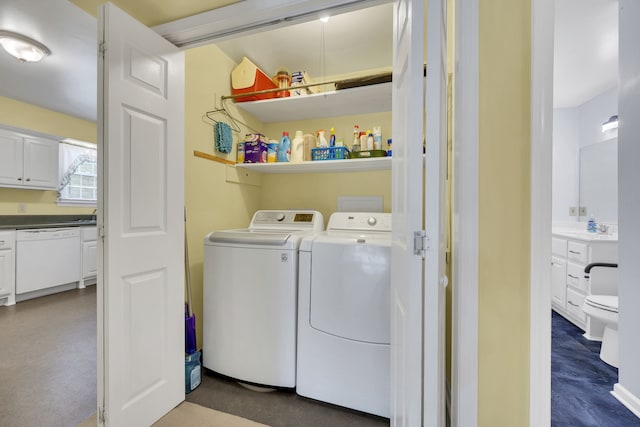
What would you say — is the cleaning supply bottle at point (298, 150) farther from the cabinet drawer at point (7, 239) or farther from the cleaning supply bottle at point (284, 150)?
the cabinet drawer at point (7, 239)

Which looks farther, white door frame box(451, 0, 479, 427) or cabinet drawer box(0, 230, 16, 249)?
cabinet drawer box(0, 230, 16, 249)

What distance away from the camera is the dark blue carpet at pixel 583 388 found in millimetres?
1531

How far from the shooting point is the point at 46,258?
3.71m

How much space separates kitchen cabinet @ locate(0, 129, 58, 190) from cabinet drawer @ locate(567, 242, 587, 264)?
6.70 m

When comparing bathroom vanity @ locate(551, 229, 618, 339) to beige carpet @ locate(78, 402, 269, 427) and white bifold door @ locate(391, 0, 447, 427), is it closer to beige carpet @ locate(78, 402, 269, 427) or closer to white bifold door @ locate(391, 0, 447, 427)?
white bifold door @ locate(391, 0, 447, 427)

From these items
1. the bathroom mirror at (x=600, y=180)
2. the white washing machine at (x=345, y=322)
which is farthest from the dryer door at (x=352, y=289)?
the bathroom mirror at (x=600, y=180)

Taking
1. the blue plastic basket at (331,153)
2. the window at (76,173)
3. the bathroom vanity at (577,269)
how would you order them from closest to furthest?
the blue plastic basket at (331,153) → the bathroom vanity at (577,269) → the window at (76,173)

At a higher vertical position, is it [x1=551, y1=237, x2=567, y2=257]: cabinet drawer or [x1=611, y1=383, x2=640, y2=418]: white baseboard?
[x1=551, y1=237, x2=567, y2=257]: cabinet drawer

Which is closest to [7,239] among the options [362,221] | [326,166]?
[326,166]

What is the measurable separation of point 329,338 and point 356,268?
0.44m

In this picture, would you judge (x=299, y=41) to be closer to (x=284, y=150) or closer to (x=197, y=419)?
(x=284, y=150)

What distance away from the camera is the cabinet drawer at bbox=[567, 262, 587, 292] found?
2671mm

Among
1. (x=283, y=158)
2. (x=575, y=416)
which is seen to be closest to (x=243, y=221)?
(x=283, y=158)

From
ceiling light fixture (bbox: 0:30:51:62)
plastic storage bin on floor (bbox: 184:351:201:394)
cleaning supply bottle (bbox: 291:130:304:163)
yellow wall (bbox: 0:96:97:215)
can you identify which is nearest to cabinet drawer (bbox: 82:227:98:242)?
yellow wall (bbox: 0:96:97:215)
